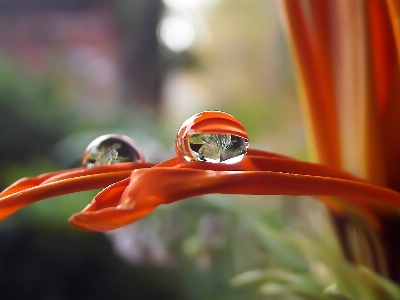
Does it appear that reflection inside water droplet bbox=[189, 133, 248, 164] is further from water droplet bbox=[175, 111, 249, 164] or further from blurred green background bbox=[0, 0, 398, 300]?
blurred green background bbox=[0, 0, 398, 300]

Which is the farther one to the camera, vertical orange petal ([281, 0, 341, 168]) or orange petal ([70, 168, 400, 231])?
vertical orange petal ([281, 0, 341, 168])

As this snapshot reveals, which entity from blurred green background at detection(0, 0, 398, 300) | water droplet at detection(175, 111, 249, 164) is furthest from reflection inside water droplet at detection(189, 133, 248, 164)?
blurred green background at detection(0, 0, 398, 300)

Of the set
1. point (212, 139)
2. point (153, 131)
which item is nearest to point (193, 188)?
point (212, 139)

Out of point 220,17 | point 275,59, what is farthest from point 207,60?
point 275,59

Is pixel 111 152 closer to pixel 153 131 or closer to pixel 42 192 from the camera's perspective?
pixel 42 192

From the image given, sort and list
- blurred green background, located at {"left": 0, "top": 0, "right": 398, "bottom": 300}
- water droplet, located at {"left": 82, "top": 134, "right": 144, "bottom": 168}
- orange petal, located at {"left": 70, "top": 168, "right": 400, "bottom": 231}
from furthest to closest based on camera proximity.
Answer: blurred green background, located at {"left": 0, "top": 0, "right": 398, "bottom": 300}
water droplet, located at {"left": 82, "top": 134, "right": 144, "bottom": 168}
orange petal, located at {"left": 70, "top": 168, "right": 400, "bottom": 231}

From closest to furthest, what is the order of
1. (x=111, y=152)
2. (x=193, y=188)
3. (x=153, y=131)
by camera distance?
(x=193, y=188) < (x=111, y=152) < (x=153, y=131)
